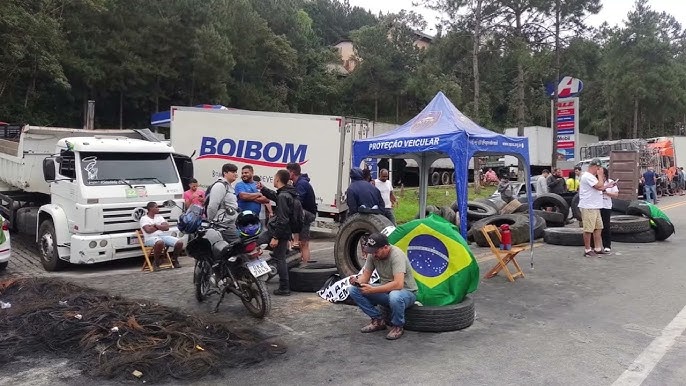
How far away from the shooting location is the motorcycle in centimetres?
620

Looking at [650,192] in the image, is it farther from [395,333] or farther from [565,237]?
[395,333]

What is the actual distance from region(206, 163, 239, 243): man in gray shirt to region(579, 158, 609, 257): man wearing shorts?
256 inches

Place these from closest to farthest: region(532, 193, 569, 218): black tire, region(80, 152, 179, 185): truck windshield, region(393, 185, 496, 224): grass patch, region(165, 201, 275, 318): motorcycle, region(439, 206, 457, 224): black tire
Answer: region(165, 201, 275, 318): motorcycle < region(80, 152, 179, 185): truck windshield < region(439, 206, 457, 224): black tire < region(532, 193, 569, 218): black tire < region(393, 185, 496, 224): grass patch

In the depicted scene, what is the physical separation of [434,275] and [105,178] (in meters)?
6.23

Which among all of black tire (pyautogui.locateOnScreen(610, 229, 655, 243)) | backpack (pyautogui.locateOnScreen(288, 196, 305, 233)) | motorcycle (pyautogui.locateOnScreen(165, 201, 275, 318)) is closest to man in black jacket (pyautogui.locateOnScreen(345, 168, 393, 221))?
backpack (pyautogui.locateOnScreen(288, 196, 305, 233))

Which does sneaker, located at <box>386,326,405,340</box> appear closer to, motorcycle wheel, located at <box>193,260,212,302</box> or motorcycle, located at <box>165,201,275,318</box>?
motorcycle, located at <box>165,201,275,318</box>

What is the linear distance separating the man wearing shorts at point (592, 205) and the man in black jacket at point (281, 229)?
5.97m

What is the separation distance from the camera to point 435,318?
569 cm

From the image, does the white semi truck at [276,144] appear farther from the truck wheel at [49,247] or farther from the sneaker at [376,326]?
the sneaker at [376,326]

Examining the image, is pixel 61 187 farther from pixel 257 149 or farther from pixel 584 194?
pixel 584 194

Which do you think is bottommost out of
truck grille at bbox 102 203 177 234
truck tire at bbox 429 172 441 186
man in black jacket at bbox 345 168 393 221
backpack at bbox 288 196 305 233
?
truck grille at bbox 102 203 177 234

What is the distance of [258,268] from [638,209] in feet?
33.5

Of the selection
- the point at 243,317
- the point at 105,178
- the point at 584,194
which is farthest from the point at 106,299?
the point at 584,194

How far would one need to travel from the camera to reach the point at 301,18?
187 feet
